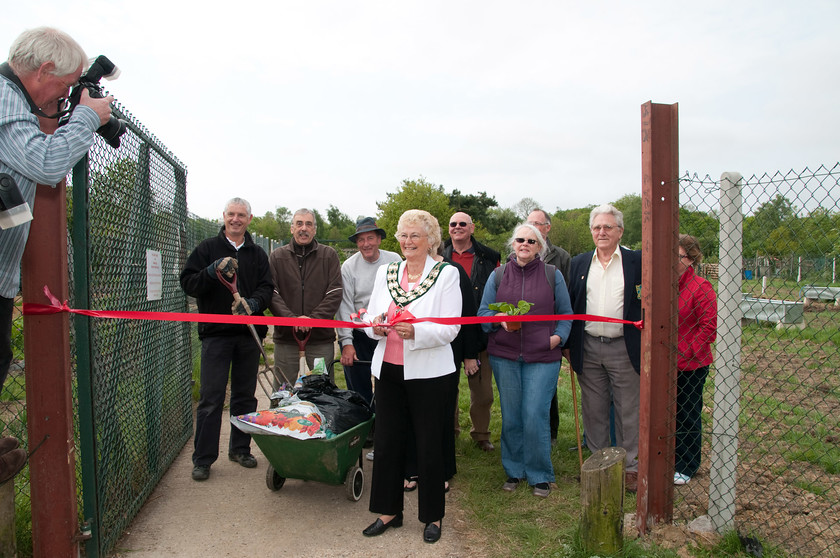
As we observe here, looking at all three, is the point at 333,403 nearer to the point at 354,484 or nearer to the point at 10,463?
the point at 354,484

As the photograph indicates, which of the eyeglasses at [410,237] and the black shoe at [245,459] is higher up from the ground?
the eyeglasses at [410,237]

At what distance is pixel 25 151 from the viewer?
92.5 inches

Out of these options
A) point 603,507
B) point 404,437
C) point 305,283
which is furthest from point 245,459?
point 603,507

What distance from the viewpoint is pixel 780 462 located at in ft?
15.5

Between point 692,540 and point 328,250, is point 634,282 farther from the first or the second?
point 328,250

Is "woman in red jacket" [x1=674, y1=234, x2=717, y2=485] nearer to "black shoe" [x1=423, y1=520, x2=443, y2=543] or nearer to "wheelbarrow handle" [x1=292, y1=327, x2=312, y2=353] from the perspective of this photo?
"black shoe" [x1=423, y1=520, x2=443, y2=543]

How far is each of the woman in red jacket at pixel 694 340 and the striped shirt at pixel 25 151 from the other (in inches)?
151

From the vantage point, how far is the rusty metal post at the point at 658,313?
3283 millimetres

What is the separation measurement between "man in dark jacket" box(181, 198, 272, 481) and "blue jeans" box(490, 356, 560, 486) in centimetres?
201

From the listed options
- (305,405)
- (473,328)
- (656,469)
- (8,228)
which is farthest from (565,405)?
(8,228)

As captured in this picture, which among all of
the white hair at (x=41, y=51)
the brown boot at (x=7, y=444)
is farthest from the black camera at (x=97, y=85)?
the brown boot at (x=7, y=444)

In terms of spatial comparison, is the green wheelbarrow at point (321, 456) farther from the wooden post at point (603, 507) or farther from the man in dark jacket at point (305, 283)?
the wooden post at point (603, 507)

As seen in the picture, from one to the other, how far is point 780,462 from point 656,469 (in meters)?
2.09

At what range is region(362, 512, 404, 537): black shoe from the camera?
12.0ft
